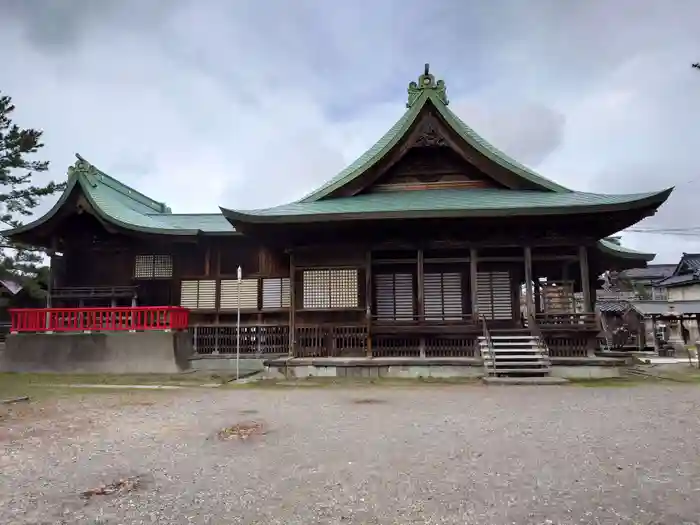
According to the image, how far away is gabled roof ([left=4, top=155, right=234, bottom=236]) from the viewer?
16219 millimetres

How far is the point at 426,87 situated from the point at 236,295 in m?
8.74

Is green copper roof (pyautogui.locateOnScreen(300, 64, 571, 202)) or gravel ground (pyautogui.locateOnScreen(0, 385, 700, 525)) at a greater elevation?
green copper roof (pyautogui.locateOnScreen(300, 64, 571, 202))

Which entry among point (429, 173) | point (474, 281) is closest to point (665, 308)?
point (429, 173)

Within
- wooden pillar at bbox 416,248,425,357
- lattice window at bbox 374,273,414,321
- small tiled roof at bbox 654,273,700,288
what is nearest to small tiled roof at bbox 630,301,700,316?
small tiled roof at bbox 654,273,700,288

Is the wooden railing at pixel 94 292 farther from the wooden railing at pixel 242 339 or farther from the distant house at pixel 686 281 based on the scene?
the distant house at pixel 686 281

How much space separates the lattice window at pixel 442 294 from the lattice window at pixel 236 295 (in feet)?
18.1

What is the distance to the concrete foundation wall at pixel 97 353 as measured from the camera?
48.9 ft

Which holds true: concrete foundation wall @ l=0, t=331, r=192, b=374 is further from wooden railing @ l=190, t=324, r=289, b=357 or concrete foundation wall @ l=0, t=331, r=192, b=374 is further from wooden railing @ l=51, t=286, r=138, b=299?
wooden railing @ l=51, t=286, r=138, b=299

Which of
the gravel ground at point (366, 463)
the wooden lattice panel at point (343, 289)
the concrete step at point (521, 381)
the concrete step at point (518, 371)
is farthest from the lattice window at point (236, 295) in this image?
the concrete step at point (521, 381)

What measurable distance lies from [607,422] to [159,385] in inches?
370

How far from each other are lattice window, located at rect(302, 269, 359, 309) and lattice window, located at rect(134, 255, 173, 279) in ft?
17.7

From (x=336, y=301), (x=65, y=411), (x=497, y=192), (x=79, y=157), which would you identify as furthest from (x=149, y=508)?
(x=79, y=157)

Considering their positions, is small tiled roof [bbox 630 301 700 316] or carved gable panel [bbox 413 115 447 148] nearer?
carved gable panel [bbox 413 115 447 148]

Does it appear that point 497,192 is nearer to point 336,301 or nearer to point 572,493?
point 336,301
